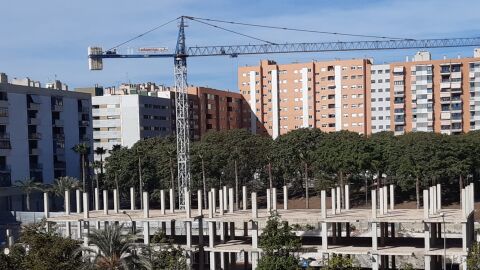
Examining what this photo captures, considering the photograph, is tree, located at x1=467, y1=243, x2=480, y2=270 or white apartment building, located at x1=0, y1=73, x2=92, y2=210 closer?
tree, located at x1=467, y1=243, x2=480, y2=270

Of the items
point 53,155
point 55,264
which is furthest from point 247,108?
point 55,264

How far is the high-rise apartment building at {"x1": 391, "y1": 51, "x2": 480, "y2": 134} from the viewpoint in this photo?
151 meters

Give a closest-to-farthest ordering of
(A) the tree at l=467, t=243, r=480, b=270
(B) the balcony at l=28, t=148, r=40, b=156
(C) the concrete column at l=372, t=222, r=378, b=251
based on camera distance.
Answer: (A) the tree at l=467, t=243, r=480, b=270 → (C) the concrete column at l=372, t=222, r=378, b=251 → (B) the balcony at l=28, t=148, r=40, b=156

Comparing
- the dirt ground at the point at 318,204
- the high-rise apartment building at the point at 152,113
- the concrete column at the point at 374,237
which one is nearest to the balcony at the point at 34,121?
the high-rise apartment building at the point at 152,113

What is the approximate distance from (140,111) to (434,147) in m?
76.6

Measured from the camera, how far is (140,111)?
504ft

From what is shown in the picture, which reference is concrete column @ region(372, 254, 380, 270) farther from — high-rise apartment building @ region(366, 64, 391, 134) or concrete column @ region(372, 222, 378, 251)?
high-rise apartment building @ region(366, 64, 391, 134)

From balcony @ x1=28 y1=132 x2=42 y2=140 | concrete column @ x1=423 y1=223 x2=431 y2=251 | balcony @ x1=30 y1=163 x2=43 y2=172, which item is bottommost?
concrete column @ x1=423 y1=223 x2=431 y2=251

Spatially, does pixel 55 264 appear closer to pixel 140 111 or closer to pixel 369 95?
pixel 140 111

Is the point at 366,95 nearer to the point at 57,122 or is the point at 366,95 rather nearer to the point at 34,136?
the point at 57,122

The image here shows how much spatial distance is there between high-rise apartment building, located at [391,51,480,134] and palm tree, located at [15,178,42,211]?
Result: 277ft

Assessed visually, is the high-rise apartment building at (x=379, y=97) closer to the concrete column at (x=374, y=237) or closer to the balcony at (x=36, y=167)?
the balcony at (x=36, y=167)

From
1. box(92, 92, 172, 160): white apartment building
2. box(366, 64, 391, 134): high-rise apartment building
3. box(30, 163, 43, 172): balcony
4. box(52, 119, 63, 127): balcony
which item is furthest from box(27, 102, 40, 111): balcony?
box(366, 64, 391, 134): high-rise apartment building

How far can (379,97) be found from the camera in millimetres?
158750
